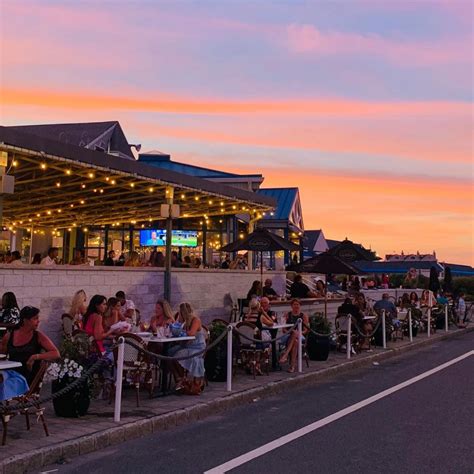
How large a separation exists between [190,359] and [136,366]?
1101 millimetres

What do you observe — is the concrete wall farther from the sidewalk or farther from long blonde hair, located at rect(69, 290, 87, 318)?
the sidewalk

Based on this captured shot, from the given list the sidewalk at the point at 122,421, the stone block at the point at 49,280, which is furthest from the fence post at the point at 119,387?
the stone block at the point at 49,280

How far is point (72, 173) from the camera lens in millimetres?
15445

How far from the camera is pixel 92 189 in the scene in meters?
18.9

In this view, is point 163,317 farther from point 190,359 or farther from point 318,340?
point 318,340

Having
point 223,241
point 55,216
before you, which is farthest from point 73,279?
point 223,241

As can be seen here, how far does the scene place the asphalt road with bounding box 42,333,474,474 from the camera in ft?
20.2

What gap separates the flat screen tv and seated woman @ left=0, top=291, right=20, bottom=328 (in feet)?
62.9

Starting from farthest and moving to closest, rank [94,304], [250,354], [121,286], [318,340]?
[318,340] → [121,286] → [250,354] → [94,304]

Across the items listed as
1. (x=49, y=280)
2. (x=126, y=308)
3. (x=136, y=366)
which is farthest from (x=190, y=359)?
(x=49, y=280)

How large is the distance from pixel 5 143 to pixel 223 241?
19364 millimetres

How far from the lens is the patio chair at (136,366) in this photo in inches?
347

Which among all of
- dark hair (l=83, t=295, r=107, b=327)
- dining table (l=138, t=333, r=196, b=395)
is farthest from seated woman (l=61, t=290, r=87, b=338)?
dining table (l=138, t=333, r=196, b=395)

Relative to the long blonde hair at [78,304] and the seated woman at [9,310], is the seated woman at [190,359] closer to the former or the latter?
the long blonde hair at [78,304]
